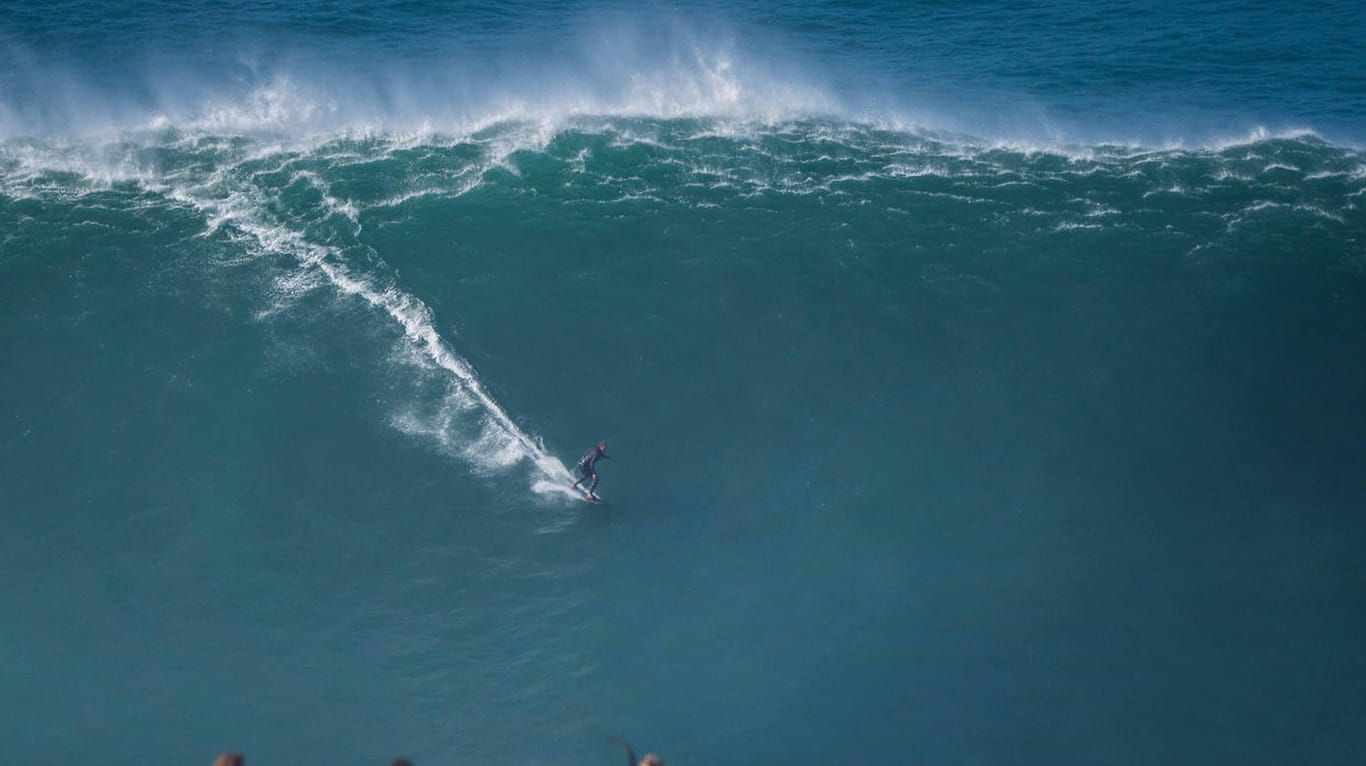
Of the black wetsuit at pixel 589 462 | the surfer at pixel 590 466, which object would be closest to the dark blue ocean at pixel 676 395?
the surfer at pixel 590 466

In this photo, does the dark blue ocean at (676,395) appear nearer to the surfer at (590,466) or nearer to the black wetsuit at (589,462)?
the surfer at (590,466)

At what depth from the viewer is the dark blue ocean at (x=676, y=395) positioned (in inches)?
1175

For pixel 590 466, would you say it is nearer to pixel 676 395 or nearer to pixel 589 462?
pixel 589 462

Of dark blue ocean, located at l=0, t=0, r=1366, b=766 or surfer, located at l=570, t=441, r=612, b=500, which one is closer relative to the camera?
dark blue ocean, located at l=0, t=0, r=1366, b=766

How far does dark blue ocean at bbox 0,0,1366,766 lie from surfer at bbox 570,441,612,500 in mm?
549

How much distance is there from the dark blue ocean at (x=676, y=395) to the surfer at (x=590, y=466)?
0.55 m

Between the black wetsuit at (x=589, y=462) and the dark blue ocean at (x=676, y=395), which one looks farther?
the black wetsuit at (x=589, y=462)

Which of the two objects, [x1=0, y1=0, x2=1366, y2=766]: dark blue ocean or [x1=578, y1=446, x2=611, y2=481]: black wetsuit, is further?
[x1=578, y1=446, x2=611, y2=481]: black wetsuit

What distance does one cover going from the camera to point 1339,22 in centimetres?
6206

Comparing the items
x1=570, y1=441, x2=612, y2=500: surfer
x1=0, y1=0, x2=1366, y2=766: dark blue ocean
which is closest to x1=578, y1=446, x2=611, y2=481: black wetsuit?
x1=570, y1=441, x2=612, y2=500: surfer

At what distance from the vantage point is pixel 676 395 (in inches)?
1517

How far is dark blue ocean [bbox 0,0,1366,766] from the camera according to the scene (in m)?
29.8

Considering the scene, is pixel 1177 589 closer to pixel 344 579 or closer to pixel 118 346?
pixel 344 579

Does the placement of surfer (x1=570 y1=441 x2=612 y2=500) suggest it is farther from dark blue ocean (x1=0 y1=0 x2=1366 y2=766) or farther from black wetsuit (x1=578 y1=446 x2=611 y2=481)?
dark blue ocean (x1=0 y1=0 x2=1366 y2=766)
